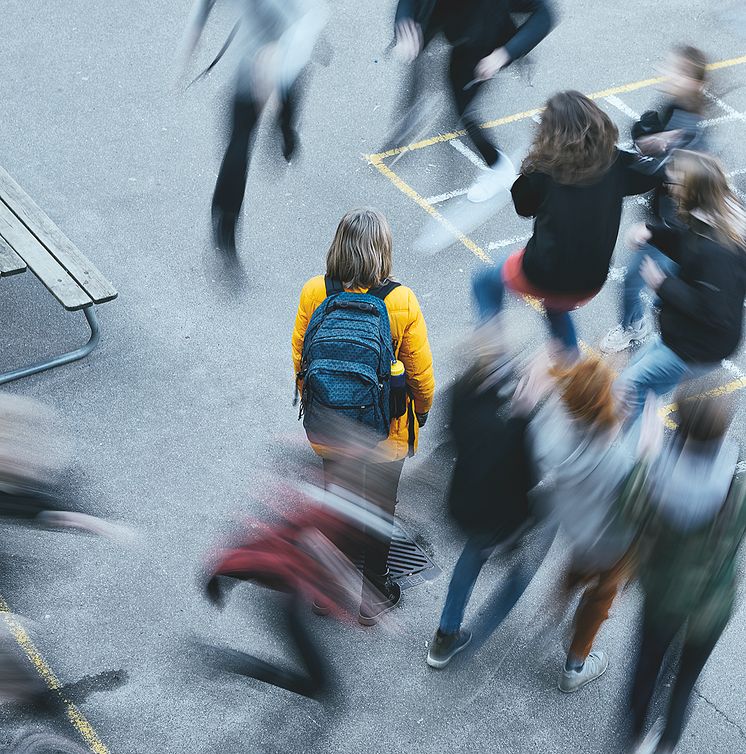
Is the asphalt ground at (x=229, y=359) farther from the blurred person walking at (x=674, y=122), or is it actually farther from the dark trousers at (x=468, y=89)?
the blurred person walking at (x=674, y=122)

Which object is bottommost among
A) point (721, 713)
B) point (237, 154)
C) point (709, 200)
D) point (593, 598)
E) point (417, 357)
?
point (721, 713)

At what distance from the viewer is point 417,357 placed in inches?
169

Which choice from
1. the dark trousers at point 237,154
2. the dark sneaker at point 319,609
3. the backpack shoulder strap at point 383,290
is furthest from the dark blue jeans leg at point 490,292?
the dark sneaker at point 319,609

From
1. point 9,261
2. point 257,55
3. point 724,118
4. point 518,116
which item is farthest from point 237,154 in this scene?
point 724,118

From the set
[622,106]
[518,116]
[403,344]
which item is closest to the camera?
[403,344]

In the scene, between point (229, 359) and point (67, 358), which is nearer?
point (67, 358)

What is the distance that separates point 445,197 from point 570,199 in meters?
2.98

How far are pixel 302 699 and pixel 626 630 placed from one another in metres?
1.49

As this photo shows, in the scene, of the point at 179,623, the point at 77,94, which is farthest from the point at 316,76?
the point at 179,623

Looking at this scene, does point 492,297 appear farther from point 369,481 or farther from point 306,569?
point 306,569

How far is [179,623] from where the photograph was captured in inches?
190

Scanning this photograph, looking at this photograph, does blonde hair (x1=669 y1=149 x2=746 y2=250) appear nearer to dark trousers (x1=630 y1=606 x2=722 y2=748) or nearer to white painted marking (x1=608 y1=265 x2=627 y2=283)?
dark trousers (x1=630 y1=606 x2=722 y2=748)

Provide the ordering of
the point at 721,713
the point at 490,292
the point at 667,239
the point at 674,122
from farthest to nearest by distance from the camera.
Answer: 1. the point at 674,122
2. the point at 490,292
3. the point at 667,239
4. the point at 721,713

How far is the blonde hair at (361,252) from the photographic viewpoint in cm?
410
